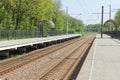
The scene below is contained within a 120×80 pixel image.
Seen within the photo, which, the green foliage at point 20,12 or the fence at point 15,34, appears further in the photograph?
the green foliage at point 20,12

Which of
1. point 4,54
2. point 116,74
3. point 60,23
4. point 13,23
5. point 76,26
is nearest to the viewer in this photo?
point 116,74

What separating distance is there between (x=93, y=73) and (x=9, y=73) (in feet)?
13.2

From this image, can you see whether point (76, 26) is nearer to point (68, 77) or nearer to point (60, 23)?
point (60, 23)

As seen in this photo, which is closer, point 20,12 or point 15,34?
point 15,34

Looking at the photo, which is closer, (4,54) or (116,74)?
(116,74)

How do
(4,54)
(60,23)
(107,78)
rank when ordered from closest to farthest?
(107,78)
(4,54)
(60,23)

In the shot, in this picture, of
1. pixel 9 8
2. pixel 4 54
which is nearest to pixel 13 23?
pixel 9 8

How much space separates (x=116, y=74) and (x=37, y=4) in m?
55.2

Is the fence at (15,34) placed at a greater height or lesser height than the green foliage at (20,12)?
lesser

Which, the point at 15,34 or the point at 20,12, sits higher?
the point at 20,12

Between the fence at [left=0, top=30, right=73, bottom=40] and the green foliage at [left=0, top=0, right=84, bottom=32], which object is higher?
the green foliage at [left=0, top=0, right=84, bottom=32]

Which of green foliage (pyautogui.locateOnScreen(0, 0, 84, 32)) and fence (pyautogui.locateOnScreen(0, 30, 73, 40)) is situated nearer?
fence (pyautogui.locateOnScreen(0, 30, 73, 40))

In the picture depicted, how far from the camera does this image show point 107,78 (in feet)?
43.1

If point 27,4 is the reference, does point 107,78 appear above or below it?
below
